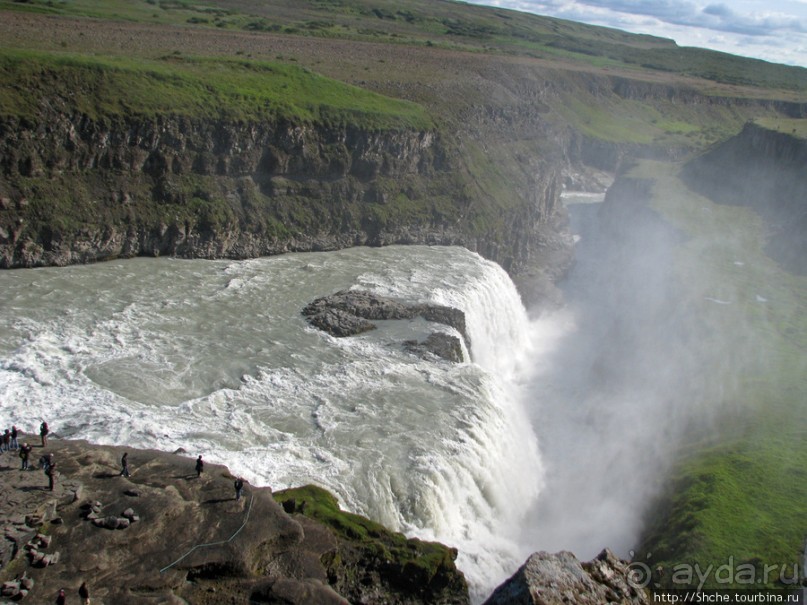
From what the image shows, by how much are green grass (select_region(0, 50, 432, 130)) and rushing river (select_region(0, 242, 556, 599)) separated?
1122 centimetres

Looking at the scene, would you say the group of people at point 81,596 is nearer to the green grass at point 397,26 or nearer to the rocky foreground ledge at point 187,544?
the rocky foreground ledge at point 187,544

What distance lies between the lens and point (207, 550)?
22.4m

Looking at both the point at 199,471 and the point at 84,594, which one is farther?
the point at 199,471

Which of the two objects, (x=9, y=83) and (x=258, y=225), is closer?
(x=9, y=83)

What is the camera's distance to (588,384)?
52.2 metres

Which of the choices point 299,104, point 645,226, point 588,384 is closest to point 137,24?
point 299,104

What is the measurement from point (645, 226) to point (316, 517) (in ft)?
206

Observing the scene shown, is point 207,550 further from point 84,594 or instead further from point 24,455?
point 24,455

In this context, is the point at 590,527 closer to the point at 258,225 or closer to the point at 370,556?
the point at 370,556

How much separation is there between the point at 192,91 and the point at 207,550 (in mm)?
40853

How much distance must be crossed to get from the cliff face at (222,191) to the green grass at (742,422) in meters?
18.9

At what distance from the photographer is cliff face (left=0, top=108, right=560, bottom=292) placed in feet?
150

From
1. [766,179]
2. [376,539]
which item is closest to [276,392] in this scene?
[376,539]

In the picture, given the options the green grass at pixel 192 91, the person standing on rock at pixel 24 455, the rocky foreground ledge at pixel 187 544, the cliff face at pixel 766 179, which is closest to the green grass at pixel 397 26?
the green grass at pixel 192 91
